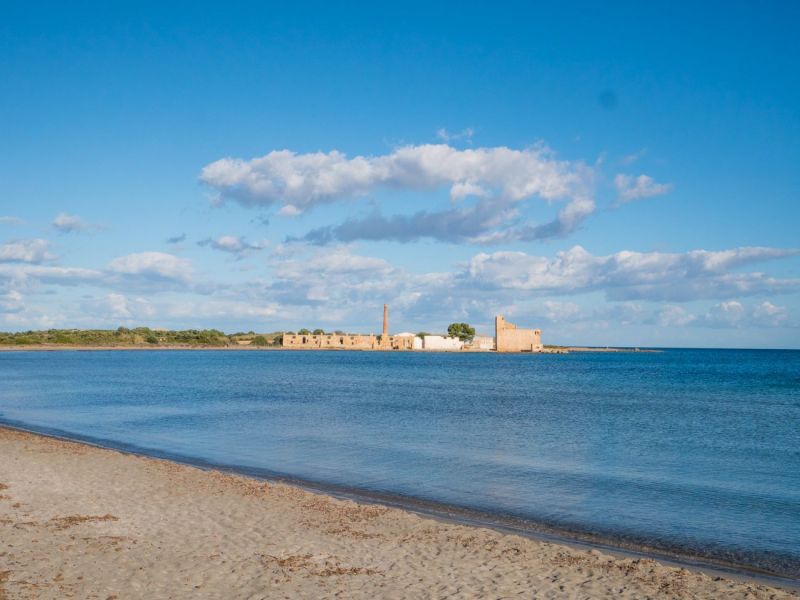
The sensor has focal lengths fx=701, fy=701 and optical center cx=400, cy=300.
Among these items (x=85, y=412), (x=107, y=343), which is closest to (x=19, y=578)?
(x=85, y=412)

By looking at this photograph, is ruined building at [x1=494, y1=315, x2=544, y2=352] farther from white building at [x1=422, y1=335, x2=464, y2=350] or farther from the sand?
the sand

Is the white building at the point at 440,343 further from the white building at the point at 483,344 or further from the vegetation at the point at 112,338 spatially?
the vegetation at the point at 112,338

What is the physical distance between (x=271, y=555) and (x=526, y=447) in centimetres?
1489

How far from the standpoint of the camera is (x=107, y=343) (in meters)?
176

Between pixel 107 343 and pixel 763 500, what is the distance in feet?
591

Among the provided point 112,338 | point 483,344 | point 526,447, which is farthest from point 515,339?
point 526,447

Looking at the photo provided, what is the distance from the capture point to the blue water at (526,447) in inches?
541

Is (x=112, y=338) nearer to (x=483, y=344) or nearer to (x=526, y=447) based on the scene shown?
(x=483, y=344)

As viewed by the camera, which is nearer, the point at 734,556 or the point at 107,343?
the point at 734,556

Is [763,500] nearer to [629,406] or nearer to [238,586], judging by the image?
[238,586]

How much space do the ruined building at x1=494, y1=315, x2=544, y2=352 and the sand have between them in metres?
176

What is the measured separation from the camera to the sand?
8695 millimetres

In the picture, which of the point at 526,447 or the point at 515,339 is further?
the point at 515,339

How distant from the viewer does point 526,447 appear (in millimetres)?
23625
